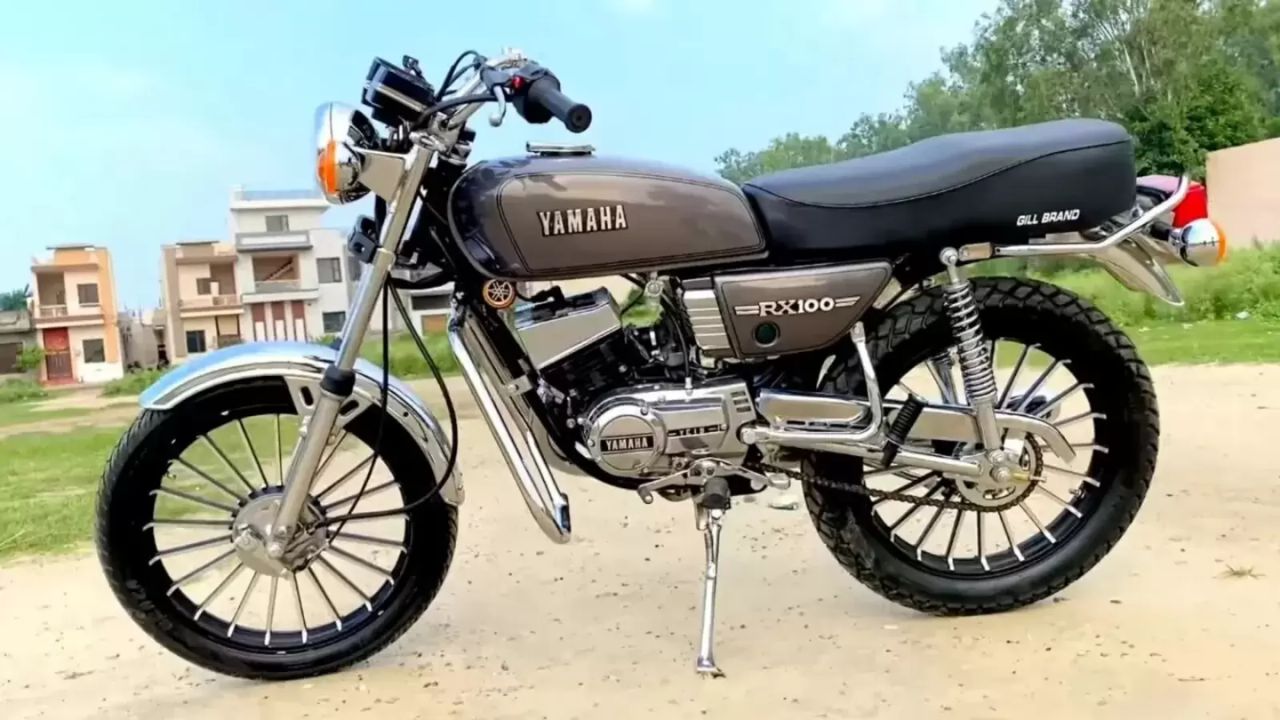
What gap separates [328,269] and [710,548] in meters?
7.59

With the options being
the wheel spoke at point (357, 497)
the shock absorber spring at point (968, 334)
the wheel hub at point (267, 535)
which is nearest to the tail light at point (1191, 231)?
the shock absorber spring at point (968, 334)

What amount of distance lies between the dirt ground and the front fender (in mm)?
378

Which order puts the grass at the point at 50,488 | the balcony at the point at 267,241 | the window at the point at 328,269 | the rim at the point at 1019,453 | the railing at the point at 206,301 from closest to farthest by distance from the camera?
the rim at the point at 1019,453 → the grass at the point at 50,488 → the window at the point at 328,269 → the balcony at the point at 267,241 → the railing at the point at 206,301

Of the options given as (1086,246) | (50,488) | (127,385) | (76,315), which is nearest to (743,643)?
(1086,246)

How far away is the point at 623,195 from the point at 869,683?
0.92 m

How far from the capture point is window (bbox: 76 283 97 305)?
33.2ft

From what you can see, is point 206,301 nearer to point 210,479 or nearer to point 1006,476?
Result: point 210,479

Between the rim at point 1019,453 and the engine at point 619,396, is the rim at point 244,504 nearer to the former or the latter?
the engine at point 619,396

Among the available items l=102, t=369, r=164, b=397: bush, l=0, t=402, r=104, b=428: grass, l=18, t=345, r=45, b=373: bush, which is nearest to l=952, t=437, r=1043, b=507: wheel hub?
l=0, t=402, r=104, b=428: grass

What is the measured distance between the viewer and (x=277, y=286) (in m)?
10.1

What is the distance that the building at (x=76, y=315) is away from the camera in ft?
31.7

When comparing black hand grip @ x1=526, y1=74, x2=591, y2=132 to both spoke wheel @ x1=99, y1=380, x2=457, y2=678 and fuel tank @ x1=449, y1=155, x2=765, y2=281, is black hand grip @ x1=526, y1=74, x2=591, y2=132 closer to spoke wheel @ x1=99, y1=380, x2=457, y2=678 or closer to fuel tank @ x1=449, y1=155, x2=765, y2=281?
fuel tank @ x1=449, y1=155, x2=765, y2=281

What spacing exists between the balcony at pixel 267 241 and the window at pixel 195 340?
1058 mm

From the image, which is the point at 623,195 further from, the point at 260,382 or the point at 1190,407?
the point at 1190,407
